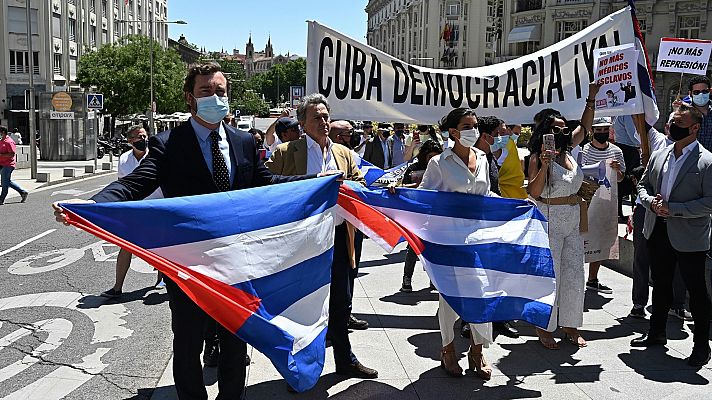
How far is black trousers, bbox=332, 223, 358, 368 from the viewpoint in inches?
200

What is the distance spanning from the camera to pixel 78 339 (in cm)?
609

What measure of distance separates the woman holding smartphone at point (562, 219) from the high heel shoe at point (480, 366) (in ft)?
3.24

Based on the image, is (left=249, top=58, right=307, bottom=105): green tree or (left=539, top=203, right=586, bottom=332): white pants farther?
(left=249, top=58, right=307, bottom=105): green tree

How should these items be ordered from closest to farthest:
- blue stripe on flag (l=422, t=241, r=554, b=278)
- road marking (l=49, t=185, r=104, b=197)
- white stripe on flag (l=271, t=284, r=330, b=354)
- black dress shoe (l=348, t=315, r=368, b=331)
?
1. white stripe on flag (l=271, t=284, r=330, b=354)
2. blue stripe on flag (l=422, t=241, r=554, b=278)
3. black dress shoe (l=348, t=315, r=368, b=331)
4. road marking (l=49, t=185, r=104, b=197)

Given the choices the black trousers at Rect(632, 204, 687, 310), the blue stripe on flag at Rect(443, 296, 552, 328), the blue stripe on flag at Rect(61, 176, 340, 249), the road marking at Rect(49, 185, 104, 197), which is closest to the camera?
the blue stripe on flag at Rect(61, 176, 340, 249)

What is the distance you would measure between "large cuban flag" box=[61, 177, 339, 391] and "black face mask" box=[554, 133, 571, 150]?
2.47 m

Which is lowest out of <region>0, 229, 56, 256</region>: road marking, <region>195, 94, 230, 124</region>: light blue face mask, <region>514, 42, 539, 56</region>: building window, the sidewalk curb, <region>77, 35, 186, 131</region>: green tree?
the sidewalk curb

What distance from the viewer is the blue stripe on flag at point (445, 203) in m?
5.08

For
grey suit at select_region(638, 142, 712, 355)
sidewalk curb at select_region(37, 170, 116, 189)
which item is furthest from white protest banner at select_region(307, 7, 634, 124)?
sidewalk curb at select_region(37, 170, 116, 189)

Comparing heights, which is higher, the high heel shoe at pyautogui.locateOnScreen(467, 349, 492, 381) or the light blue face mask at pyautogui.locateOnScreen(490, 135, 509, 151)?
the light blue face mask at pyautogui.locateOnScreen(490, 135, 509, 151)

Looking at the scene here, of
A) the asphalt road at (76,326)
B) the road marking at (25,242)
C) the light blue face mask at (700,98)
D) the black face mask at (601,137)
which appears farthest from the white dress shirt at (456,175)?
the road marking at (25,242)

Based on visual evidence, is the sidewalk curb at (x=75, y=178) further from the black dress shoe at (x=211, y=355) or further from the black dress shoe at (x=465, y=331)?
the black dress shoe at (x=465, y=331)

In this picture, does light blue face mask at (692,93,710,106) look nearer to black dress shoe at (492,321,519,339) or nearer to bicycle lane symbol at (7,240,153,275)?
black dress shoe at (492,321,519,339)

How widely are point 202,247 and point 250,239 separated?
0.99 ft
